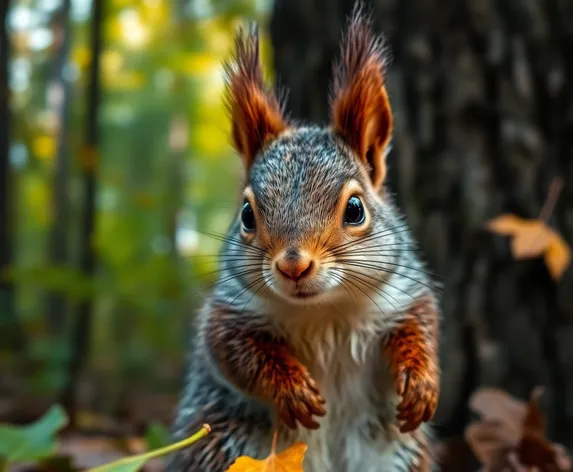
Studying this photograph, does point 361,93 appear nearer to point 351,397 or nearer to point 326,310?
point 326,310

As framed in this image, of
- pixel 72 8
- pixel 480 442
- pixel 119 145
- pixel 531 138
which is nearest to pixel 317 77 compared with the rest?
pixel 531 138

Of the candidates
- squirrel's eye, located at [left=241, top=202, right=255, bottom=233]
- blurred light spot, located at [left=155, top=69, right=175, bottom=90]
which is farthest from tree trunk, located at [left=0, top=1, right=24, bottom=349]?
blurred light spot, located at [left=155, top=69, right=175, bottom=90]

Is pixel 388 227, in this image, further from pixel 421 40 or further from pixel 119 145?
pixel 119 145

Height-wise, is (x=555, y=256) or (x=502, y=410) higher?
(x=555, y=256)

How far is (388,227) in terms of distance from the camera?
1404mm

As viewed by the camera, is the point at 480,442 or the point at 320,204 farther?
the point at 480,442

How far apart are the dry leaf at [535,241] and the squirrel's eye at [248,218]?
3.20 feet

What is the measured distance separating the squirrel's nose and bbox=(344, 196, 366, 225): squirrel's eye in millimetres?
179

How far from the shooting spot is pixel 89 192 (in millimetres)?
3836

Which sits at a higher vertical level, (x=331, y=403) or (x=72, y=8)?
(x=72, y=8)

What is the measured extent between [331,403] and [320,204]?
45 centimetres

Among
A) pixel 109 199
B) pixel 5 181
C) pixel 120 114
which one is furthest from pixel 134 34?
pixel 109 199

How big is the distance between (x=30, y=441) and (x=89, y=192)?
99.3 inches

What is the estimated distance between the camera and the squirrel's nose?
1.12 meters
